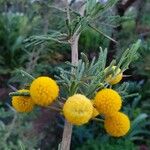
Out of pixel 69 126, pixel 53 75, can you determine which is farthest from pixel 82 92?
pixel 53 75

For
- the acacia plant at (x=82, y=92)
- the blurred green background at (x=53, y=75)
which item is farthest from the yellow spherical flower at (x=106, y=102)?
the blurred green background at (x=53, y=75)

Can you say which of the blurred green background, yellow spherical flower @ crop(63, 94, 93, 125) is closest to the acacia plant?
yellow spherical flower @ crop(63, 94, 93, 125)

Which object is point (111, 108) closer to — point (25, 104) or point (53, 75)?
point (25, 104)

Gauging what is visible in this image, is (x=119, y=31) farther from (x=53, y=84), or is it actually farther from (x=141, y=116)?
(x=53, y=84)

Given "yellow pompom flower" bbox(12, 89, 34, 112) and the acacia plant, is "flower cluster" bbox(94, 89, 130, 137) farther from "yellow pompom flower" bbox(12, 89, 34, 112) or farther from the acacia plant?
"yellow pompom flower" bbox(12, 89, 34, 112)

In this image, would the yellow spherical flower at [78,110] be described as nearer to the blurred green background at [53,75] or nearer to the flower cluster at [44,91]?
the flower cluster at [44,91]

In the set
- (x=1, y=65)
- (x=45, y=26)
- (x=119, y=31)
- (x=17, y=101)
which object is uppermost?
(x=17, y=101)

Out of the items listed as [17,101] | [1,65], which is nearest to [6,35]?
[1,65]
